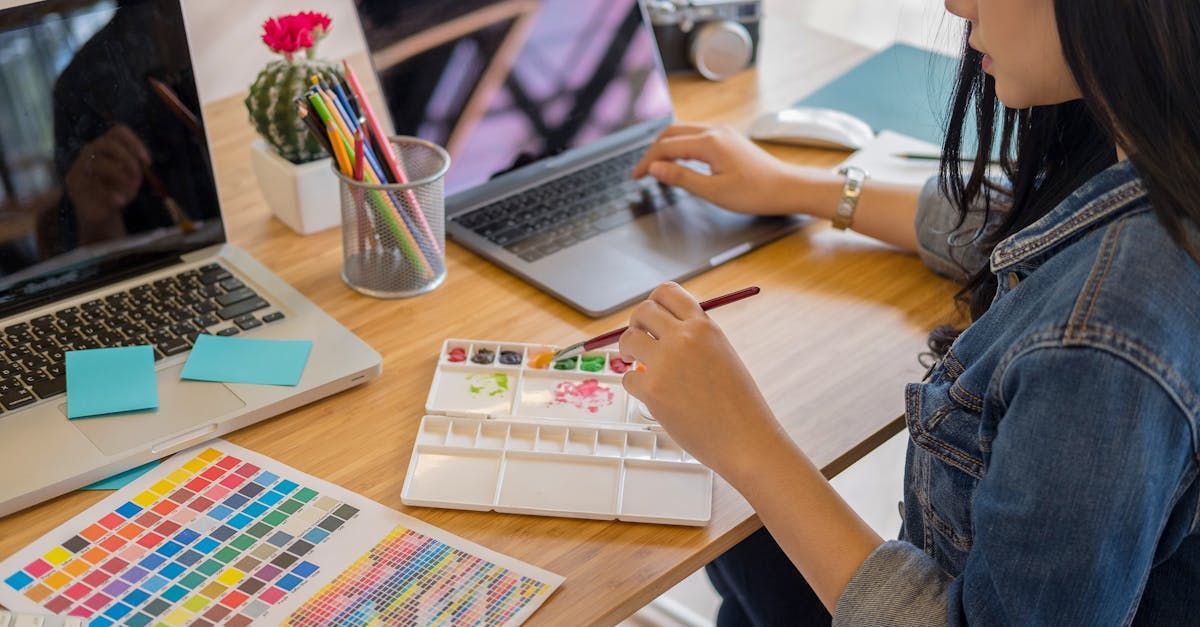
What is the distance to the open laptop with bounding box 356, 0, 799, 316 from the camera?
3.89ft

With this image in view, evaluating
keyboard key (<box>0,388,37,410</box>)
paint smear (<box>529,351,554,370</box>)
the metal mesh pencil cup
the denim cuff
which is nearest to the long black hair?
the denim cuff

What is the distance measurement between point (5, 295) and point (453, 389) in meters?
0.40

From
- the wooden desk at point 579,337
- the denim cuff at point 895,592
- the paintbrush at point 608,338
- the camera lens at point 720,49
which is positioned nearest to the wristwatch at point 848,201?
the wooden desk at point 579,337

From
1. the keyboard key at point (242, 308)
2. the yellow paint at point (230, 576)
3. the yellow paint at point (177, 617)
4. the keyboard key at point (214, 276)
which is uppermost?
the keyboard key at point (214, 276)

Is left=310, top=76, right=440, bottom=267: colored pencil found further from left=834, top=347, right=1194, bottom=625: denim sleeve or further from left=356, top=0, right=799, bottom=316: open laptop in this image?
left=834, top=347, right=1194, bottom=625: denim sleeve

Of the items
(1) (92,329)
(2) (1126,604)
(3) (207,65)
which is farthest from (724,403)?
(3) (207,65)

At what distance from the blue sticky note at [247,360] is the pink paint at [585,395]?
0.22 metres

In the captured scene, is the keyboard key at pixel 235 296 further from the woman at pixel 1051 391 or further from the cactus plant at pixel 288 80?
the woman at pixel 1051 391

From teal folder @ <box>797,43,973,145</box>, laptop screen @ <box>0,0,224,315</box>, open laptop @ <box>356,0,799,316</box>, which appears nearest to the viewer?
laptop screen @ <box>0,0,224,315</box>

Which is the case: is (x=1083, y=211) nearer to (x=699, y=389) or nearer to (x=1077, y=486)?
(x=1077, y=486)

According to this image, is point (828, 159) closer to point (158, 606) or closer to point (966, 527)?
point (966, 527)

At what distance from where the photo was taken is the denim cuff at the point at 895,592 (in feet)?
2.55

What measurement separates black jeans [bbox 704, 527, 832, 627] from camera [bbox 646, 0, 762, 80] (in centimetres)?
69

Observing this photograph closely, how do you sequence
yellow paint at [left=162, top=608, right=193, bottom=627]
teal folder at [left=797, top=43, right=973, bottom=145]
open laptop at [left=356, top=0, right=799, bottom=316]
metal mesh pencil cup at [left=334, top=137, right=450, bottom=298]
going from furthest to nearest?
1. teal folder at [left=797, top=43, right=973, bottom=145]
2. open laptop at [left=356, top=0, right=799, bottom=316]
3. metal mesh pencil cup at [left=334, top=137, right=450, bottom=298]
4. yellow paint at [left=162, top=608, right=193, bottom=627]
